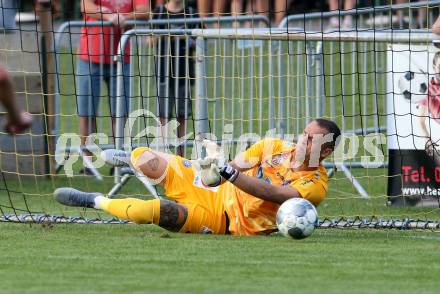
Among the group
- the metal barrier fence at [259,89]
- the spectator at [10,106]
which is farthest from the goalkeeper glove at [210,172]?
the metal barrier fence at [259,89]

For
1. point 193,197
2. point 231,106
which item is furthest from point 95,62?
point 193,197

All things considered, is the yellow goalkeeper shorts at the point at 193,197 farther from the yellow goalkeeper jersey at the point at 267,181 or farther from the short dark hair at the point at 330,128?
the short dark hair at the point at 330,128

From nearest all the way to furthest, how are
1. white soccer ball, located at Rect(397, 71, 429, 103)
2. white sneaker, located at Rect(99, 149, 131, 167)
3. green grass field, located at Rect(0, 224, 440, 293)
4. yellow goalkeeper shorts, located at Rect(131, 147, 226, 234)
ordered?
green grass field, located at Rect(0, 224, 440, 293) < yellow goalkeeper shorts, located at Rect(131, 147, 226, 234) < white sneaker, located at Rect(99, 149, 131, 167) < white soccer ball, located at Rect(397, 71, 429, 103)

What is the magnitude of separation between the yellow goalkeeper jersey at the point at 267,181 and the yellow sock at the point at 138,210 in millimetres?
592

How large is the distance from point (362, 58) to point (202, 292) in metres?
6.92

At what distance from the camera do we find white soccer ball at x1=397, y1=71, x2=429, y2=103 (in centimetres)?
1024

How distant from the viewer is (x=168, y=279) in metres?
6.67

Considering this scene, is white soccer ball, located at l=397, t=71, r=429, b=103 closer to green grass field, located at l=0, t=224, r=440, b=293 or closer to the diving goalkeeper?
green grass field, located at l=0, t=224, r=440, b=293

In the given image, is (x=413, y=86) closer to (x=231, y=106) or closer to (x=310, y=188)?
(x=231, y=106)

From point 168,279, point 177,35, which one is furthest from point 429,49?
point 168,279

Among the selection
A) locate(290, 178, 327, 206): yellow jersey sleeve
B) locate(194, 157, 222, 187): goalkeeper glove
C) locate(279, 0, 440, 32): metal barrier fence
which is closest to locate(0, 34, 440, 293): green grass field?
locate(290, 178, 327, 206): yellow jersey sleeve

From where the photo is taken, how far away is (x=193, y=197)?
28.5ft

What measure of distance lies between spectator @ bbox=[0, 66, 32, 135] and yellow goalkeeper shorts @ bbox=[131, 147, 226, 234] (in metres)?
2.76

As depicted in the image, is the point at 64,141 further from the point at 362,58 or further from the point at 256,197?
the point at 256,197
